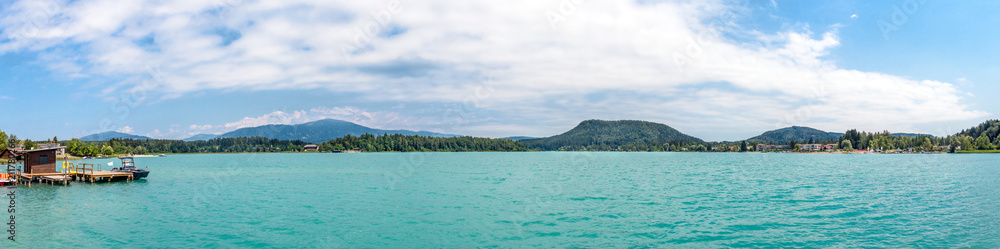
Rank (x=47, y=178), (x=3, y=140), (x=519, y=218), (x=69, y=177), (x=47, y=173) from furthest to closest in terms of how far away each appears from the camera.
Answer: (x=3, y=140) → (x=47, y=173) → (x=69, y=177) → (x=47, y=178) → (x=519, y=218)

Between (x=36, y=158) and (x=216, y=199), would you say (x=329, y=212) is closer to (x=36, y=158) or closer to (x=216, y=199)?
(x=216, y=199)

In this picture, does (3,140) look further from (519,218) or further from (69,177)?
(519,218)

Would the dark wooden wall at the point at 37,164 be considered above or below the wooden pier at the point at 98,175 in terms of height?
above

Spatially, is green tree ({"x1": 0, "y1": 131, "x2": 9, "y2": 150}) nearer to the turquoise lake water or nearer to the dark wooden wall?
the dark wooden wall

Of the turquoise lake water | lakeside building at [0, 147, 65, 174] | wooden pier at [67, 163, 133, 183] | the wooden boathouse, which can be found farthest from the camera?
wooden pier at [67, 163, 133, 183]

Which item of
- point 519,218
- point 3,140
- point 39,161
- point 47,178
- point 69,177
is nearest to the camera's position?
point 519,218

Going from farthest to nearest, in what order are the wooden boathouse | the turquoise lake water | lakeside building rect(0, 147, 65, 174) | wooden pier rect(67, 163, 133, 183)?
1. wooden pier rect(67, 163, 133, 183)
2. lakeside building rect(0, 147, 65, 174)
3. the wooden boathouse
4. the turquoise lake water

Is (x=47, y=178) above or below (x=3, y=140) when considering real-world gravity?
below

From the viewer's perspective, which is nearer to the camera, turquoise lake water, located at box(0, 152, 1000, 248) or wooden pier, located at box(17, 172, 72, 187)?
turquoise lake water, located at box(0, 152, 1000, 248)

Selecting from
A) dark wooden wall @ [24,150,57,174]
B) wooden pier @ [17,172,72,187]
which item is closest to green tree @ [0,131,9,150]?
dark wooden wall @ [24,150,57,174]

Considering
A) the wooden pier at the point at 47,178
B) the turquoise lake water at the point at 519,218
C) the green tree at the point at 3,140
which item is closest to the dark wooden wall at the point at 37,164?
the wooden pier at the point at 47,178

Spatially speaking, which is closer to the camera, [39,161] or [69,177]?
[69,177]

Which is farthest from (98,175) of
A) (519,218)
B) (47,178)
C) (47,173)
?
(519,218)

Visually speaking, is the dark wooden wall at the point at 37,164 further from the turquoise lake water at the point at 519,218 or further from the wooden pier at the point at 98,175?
the turquoise lake water at the point at 519,218
